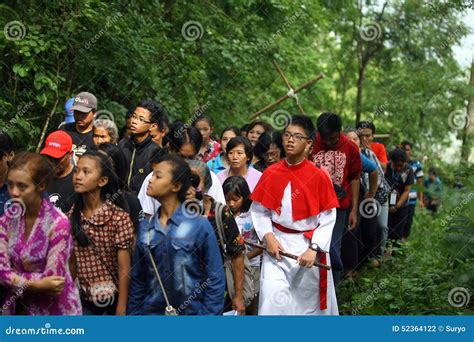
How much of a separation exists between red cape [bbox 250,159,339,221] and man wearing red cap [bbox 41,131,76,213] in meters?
1.48

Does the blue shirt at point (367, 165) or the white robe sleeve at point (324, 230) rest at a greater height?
the blue shirt at point (367, 165)

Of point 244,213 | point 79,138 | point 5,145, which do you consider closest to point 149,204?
point 244,213

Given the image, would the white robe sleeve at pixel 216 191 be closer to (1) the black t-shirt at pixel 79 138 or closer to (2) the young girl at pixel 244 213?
(2) the young girl at pixel 244 213

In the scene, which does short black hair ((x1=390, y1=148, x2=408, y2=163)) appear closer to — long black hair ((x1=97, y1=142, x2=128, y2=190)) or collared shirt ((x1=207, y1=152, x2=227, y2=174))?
collared shirt ((x1=207, y1=152, x2=227, y2=174))

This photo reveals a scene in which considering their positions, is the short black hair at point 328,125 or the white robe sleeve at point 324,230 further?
the short black hair at point 328,125

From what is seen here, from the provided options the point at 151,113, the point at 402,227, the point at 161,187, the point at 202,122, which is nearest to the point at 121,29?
the point at 202,122

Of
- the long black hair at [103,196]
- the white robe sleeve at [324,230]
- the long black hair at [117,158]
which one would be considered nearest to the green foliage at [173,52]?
the white robe sleeve at [324,230]

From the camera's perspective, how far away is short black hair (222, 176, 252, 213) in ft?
24.4

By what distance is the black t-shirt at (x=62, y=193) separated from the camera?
6.29 meters

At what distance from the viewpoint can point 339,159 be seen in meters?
8.63

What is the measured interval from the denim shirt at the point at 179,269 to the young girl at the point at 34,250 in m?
0.45

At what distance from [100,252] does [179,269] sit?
534 millimetres

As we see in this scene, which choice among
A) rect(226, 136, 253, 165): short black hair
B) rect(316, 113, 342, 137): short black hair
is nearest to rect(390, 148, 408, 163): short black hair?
rect(316, 113, 342, 137): short black hair

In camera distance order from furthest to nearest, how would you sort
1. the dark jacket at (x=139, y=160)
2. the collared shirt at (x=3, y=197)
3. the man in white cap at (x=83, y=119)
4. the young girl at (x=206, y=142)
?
the young girl at (x=206, y=142)
the man in white cap at (x=83, y=119)
the dark jacket at (x=139, y=160)
the collared shirt at (x=3, y=197)
